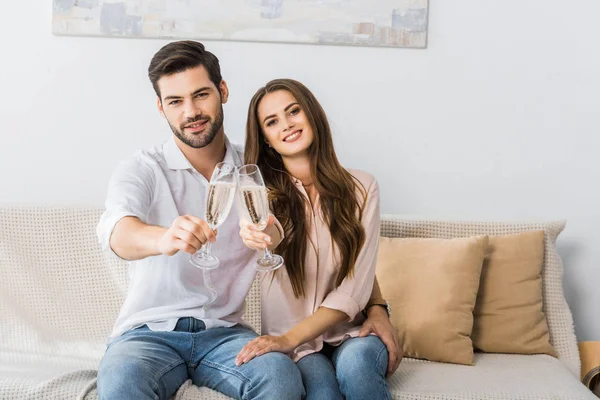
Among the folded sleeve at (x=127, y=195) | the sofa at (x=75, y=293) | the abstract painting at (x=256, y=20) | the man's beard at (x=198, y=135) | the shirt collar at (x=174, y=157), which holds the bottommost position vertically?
the sofa at (x=75, y=293)

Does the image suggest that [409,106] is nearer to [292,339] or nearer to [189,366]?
[292,339]

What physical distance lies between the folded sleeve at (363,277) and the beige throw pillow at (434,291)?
352 millimetres

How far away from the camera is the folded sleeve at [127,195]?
72.5 inches

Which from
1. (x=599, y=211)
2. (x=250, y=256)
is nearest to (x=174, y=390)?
(x=250, y=256)

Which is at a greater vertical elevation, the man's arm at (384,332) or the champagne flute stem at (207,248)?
the champagne flute stem at (207,248)

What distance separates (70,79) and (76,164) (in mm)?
298

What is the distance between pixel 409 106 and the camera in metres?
2.91

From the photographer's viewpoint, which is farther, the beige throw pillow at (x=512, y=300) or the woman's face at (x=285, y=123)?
the beige throw pillow at (x=512, y=300)

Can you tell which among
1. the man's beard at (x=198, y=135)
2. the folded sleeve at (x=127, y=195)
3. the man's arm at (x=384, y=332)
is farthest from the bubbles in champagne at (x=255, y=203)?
the man's arm at (x=384, y=332)

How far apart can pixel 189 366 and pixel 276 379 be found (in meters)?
0.28

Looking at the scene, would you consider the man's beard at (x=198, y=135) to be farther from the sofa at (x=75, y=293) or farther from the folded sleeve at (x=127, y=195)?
the sofa at (x=75, y=293)

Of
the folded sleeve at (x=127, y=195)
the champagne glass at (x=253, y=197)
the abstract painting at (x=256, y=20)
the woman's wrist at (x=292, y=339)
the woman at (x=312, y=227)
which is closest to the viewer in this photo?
the champagne glass at (x=253, y=197)

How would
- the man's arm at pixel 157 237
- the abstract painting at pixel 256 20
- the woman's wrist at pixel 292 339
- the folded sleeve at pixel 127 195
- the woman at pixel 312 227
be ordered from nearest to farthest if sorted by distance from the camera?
the man's arm at pixel 157 237
the folded sleeve at pixel 127 195
the woman's wrist at pixel 292 339
the woman at pixel 312 227
the abstract painting at pixel 256 20

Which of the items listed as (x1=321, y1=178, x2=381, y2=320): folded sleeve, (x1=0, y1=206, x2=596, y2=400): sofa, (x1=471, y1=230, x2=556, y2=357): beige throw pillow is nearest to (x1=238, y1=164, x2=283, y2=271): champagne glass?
(x1=321, y1=178, x2=381, y2=320): folded sleeve
